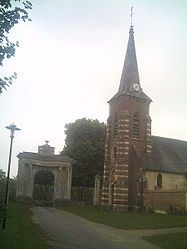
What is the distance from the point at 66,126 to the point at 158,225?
4286 centimetres

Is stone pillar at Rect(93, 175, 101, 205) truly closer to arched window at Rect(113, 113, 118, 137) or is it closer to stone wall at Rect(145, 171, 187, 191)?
arched window at Rect(113, 113, 118, 137)

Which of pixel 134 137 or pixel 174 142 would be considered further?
pixel 174 142

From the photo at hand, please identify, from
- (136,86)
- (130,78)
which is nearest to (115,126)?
(136,86)

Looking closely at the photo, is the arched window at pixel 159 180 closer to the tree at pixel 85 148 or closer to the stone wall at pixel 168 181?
the stone wall at pixel 168 181

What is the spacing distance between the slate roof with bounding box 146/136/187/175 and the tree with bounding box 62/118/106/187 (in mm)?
12952

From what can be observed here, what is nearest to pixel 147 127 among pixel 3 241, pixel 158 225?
pixel 158 225

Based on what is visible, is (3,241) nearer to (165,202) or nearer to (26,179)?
(165,202)

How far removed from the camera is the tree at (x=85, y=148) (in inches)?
2506

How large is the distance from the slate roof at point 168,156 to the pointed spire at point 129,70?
8.16 m

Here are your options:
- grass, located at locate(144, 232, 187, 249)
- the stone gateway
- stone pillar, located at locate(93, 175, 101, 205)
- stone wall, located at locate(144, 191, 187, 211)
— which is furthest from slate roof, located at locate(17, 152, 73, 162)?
grass, located at locate(144, 232, 187, 249)

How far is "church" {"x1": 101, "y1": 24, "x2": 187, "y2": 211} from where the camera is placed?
47562 mm

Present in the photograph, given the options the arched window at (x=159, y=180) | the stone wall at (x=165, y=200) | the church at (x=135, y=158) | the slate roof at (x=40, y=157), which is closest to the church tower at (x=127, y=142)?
the church at (x=135, y=158)

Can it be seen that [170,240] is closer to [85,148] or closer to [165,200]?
[165,200]

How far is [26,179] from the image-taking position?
180 ft
